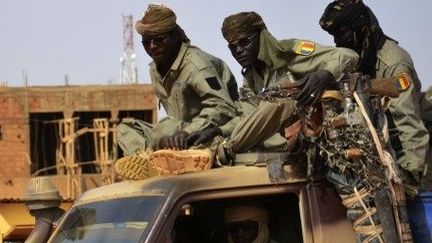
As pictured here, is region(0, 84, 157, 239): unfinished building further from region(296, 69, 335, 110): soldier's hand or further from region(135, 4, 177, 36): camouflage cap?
region(296, 69, 335, 110): soldier's hand

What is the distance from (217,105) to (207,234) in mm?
791

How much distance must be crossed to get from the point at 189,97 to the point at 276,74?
883 mm

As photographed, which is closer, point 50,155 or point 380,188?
point 380,188

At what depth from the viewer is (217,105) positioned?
615 cm

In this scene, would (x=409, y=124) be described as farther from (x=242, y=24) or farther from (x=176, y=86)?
(x=176, y=86)

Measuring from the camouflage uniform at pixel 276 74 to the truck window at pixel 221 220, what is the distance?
1.01 ft

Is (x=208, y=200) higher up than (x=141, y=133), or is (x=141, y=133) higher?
(x=141, y=133)

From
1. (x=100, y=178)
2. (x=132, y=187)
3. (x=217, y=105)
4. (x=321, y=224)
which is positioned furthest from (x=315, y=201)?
(x=100, y=178)

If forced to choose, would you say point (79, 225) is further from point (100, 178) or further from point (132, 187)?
point (100, 178)

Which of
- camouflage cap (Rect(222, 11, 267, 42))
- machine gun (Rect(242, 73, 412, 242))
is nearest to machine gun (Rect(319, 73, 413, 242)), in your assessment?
machine gun (Rect(242, 73, 412, 242))

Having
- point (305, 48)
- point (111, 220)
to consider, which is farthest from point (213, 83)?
point (111, 220)

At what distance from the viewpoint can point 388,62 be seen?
5816mm

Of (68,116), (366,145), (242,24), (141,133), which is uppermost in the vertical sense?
(68,116)

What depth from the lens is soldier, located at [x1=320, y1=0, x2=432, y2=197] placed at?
5379 mm
